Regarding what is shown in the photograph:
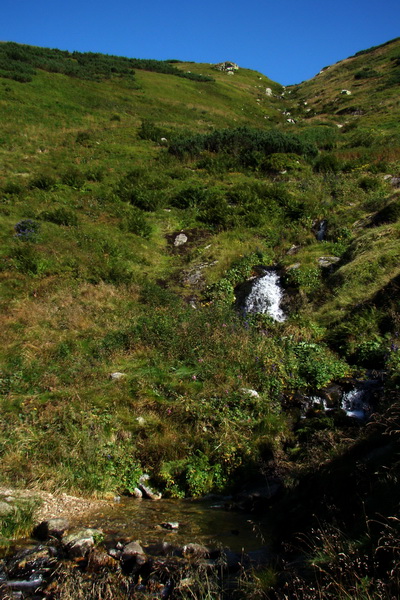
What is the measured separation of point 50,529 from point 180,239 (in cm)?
1569

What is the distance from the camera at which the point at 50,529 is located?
17.0 ft

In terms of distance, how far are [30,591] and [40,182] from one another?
20.3m

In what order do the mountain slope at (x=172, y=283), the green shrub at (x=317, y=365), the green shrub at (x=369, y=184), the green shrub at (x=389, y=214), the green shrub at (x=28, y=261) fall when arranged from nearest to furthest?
the mountain slope at (x=172, y=283), the green shrub at (x=317, y=365), the green shrub at (x=28, y=261), the green shrub at (x=389, y=214), the green shrub at (x=369, y=184)

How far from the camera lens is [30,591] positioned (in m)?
4.24

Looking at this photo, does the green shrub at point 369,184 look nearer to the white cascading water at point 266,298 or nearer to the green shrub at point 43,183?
the white cascading water at point 266,298

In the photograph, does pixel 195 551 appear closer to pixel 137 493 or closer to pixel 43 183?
pixel 137 493

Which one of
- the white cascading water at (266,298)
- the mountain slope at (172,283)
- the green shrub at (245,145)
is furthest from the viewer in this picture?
the green shrub at (245,145)

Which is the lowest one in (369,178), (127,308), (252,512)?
(252,512)

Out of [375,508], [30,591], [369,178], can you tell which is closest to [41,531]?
[30,591]

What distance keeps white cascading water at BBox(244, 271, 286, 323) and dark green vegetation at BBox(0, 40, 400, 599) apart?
0.65 metres

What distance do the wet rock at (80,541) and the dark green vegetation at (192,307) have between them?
1.52 metres

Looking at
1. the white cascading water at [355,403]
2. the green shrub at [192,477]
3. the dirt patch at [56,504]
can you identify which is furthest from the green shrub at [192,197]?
the dirt patch at [56,504]

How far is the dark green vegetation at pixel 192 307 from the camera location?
694 cm

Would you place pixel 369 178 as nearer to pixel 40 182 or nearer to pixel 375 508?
pixel 40 182
